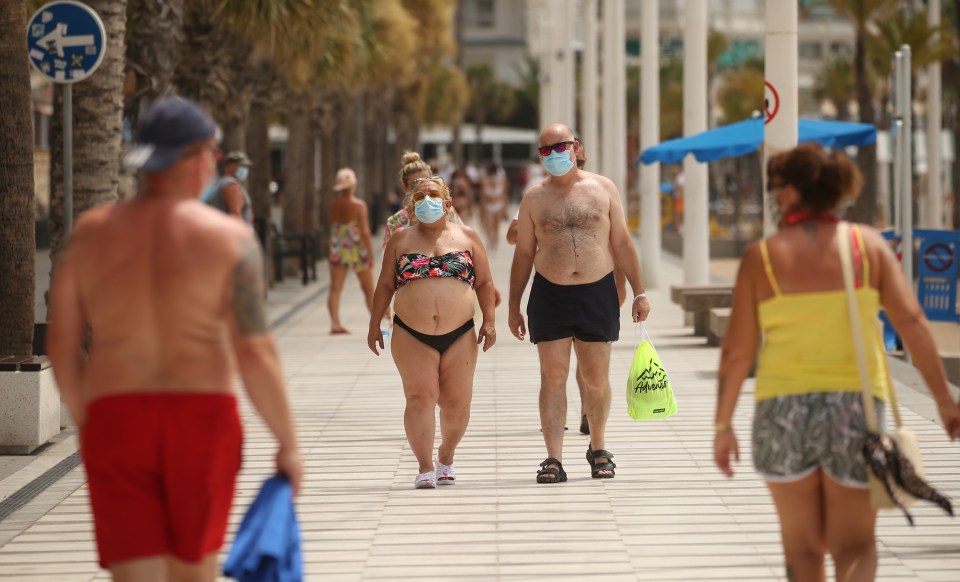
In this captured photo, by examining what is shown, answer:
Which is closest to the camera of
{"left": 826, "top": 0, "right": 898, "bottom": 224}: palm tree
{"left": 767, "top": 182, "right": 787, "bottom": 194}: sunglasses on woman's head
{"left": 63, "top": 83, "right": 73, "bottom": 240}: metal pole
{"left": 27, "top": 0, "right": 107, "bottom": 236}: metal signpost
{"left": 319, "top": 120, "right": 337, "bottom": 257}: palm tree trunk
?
{"left": 767, "top": 182, "right": 787, "bottom": 194}: sunglasses on woman's head

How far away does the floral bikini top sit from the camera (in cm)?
833

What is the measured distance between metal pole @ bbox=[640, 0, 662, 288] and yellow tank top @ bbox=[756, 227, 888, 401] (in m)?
20.1

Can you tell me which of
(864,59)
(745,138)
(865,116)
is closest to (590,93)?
(864,59)

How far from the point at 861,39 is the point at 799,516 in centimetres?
3228

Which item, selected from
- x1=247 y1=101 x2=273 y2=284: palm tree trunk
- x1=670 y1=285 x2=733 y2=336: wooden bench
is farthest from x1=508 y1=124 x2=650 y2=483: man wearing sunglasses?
x1=247 y1=101 x2=273 y2=284: palm tree trunk

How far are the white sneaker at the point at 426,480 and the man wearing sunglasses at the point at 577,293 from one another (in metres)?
0.56

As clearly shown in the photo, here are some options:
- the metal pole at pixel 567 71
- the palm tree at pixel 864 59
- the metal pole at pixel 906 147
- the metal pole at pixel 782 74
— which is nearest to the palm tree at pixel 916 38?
the palm tree at pixel 864 59

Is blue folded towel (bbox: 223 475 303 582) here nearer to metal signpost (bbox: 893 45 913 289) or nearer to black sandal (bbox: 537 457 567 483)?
black sandal (bbox: 537 457 567 483)

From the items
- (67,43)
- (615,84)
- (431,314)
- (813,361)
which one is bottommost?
(431,314)

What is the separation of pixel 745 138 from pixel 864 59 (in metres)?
18.7

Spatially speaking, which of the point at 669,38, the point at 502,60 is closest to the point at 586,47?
the point at 669,38

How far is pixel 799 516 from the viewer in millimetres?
4797

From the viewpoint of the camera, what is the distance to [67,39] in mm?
11219

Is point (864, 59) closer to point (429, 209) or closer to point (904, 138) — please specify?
point (904, 138)
